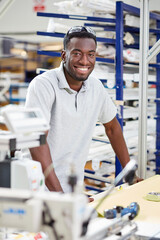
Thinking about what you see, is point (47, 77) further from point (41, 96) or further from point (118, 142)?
point (118, 142)

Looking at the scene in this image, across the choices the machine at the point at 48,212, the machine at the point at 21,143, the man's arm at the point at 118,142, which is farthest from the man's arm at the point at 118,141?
the machine at the point at 48,212

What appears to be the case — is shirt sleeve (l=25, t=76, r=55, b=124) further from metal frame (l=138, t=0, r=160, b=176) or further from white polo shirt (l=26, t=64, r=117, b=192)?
metal frame (l=138, t=0, r=160, b=176)

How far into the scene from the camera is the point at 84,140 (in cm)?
257

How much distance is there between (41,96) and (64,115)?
0.72ft

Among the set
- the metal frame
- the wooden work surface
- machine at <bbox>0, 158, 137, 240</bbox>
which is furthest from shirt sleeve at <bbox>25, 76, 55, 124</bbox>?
the metal frame

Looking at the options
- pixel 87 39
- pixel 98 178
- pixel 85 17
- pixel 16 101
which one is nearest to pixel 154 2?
pixel 85 17

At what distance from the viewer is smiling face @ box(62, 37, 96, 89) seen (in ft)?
7.82

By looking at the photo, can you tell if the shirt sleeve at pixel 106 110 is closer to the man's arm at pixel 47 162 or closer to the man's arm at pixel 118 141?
the man's arm at pixel 118 141

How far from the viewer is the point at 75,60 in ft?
7.93

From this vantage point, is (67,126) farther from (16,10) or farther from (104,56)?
(16,10)

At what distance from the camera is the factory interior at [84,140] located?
1.23 m

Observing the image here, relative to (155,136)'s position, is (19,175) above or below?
above

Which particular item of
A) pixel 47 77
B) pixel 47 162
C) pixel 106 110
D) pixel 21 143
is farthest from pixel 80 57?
pixel 21 143

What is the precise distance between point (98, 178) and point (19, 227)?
276 cm
